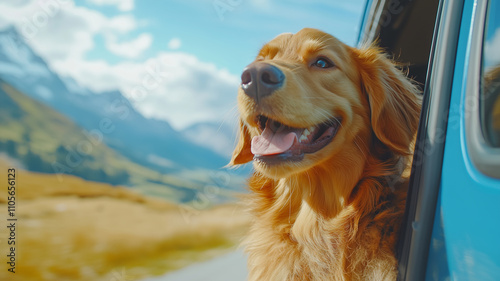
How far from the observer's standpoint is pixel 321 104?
1.97 meters

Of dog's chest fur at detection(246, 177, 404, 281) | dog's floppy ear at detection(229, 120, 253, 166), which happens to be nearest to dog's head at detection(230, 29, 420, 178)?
dog's chest fur at detection(246, 177, 404, 281)

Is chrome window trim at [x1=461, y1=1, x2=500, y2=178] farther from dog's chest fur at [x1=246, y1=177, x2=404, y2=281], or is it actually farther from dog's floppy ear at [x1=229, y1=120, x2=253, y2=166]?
dog's floppy ear at [x1=229, y1=120, x2=253, y2=166]

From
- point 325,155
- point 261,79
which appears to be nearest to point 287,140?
point 325,155

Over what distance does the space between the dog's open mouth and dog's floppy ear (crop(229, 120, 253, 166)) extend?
0.51 meters

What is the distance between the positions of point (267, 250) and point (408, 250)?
856mm

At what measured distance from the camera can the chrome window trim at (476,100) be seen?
112 centimetres

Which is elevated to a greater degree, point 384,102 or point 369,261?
point 384,102

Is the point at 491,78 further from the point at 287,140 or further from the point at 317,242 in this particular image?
the point at 317,242

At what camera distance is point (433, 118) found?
4.47ft

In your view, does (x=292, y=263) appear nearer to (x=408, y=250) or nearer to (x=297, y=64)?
(x=408, y=250)

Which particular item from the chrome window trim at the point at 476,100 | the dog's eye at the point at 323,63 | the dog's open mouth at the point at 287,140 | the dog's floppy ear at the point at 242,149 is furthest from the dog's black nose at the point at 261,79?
the chrome window trim at the point at 476,100

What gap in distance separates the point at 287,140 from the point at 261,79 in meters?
0.31

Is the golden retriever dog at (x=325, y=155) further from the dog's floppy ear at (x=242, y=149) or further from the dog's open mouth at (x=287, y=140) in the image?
the dog's floppy ear at (x=242, y=149)

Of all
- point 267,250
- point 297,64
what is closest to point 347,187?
point 267,250
